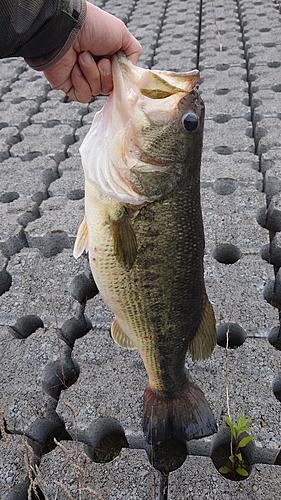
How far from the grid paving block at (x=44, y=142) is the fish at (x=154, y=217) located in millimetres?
2188

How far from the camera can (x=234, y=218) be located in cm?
301

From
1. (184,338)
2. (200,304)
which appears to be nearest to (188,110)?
(200,304)

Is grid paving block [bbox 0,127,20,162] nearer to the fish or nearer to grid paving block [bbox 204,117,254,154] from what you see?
grid paving block [bbox 204,117,254,154]

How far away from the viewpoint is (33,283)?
271 cm

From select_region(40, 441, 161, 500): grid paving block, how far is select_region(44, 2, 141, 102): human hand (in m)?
1.70

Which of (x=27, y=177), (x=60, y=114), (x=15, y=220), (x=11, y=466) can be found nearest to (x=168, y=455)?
(x=11, y=466)

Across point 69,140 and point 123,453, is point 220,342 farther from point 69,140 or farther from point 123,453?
point 69,140

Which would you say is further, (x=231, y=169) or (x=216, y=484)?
(x=231, y=169)

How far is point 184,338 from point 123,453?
0.62 metres

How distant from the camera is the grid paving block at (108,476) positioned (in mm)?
1799

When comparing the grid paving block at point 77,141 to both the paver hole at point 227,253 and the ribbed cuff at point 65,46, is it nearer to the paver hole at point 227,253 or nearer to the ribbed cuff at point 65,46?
the paver hole at point 227,253

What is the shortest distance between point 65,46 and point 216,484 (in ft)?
6.84

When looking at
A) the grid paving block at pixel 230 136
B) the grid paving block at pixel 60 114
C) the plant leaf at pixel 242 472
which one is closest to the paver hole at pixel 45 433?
the plant leaf at pixel 242 472

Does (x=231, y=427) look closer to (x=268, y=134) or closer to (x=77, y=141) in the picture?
(x=268, y=134)
